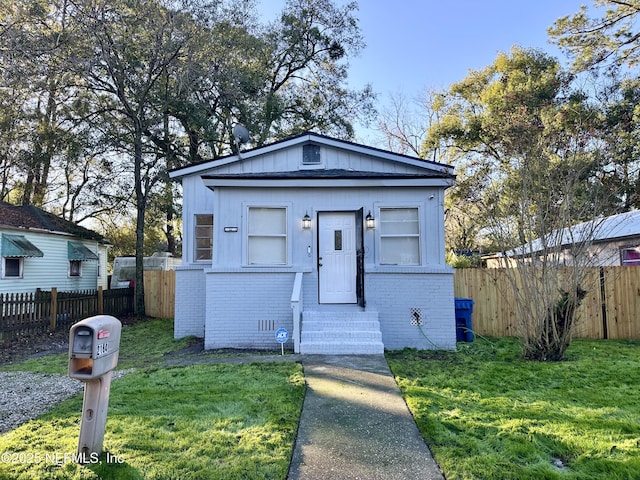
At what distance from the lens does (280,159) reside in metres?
9.22

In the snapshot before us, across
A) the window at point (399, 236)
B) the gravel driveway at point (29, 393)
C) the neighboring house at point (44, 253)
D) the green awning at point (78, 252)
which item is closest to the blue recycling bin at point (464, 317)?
the window at point (399, 236)

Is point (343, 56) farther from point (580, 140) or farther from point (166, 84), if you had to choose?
point (580, 140)

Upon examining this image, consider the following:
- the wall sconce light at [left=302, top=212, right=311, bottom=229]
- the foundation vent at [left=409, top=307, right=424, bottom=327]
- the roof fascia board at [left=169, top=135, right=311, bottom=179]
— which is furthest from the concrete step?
the roof fascia board at [left=169, top=135, right=311, bottom=179]

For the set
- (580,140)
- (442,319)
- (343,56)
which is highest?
(343,56)

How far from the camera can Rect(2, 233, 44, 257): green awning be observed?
12258mm

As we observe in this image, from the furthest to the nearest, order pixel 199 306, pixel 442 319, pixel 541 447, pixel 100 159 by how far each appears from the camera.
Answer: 1. pixel 100 159
2. pixel 199 306
3. pixel 442 319
4. pixel 541 447

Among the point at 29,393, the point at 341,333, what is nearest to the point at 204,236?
the point at 341,333

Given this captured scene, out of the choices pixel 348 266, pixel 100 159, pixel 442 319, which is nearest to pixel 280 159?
pixel 348 266

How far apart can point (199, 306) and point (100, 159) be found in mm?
11091

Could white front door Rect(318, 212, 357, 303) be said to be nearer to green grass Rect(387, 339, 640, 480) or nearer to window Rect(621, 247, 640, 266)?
green grass Rect(387, 339, 640, 480)

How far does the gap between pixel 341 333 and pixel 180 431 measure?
3.94 m

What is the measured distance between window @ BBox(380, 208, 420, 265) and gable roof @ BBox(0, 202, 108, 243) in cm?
1220

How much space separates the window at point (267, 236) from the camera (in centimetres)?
841

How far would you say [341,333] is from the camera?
23.2 feet
